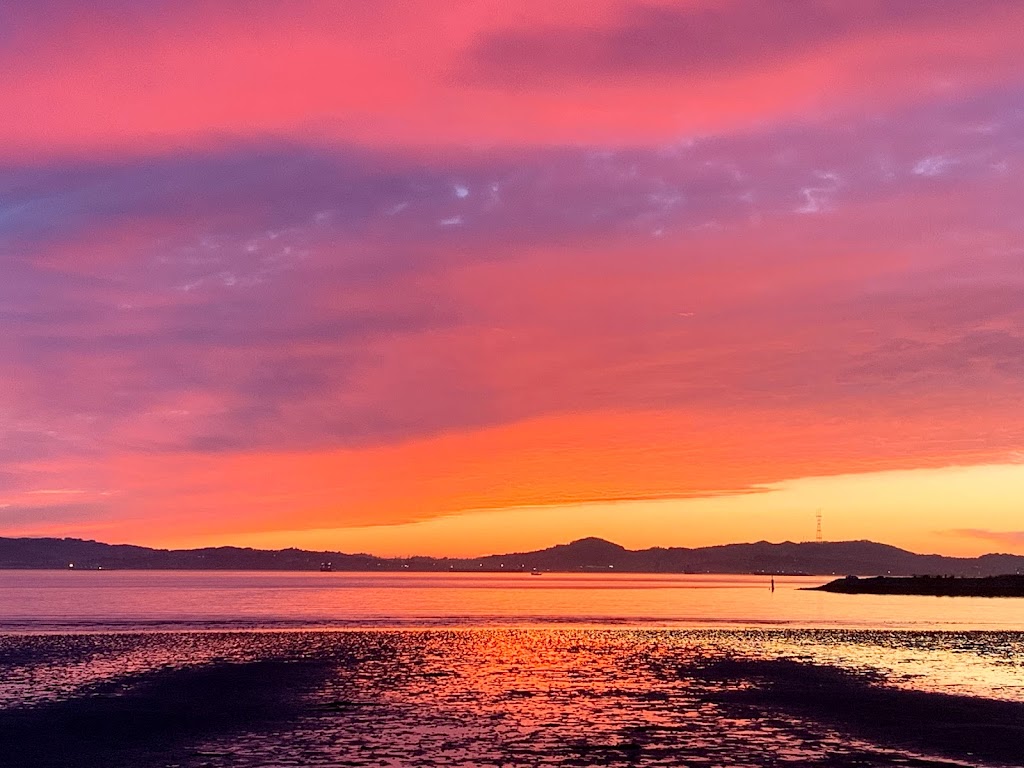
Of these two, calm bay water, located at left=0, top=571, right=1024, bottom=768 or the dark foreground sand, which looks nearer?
the dark foreground sand

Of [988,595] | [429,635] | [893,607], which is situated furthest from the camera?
[988,595]

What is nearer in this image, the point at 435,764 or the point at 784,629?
the point at 435,764

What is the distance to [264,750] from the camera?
102 feet

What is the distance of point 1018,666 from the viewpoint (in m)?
58.1

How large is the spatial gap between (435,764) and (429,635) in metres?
52.4

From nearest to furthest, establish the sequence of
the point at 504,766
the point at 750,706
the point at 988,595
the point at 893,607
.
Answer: the point at 504,766, the point at 750,706, the point at 893,607, the point at 988,595

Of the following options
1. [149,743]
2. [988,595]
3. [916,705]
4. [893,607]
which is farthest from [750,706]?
[988,595]

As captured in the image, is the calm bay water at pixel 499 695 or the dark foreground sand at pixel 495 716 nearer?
the dark foreground sand at pixel 495 716

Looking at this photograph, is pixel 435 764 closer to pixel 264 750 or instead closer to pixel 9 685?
pixel 264 750

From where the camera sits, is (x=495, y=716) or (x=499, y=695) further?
(x=499, y=695)

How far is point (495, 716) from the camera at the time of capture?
37.2 meters

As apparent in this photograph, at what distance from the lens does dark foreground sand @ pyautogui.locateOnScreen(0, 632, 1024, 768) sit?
3023 cm

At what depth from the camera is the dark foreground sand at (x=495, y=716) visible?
30.2 m

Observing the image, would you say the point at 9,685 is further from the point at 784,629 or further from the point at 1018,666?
the point at 784,629
